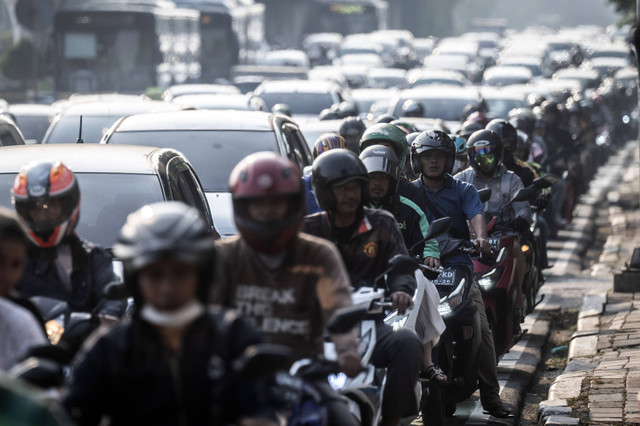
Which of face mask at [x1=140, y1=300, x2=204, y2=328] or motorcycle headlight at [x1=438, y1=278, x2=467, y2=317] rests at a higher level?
face mask at [x1=140, y1=300, x2=204, y2=328]

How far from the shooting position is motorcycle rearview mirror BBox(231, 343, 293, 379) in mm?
4023

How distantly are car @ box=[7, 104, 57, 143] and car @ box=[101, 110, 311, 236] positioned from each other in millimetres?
7615

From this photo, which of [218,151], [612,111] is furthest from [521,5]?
[218,151]

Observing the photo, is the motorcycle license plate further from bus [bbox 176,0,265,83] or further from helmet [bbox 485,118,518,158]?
bus [bbox 176,0,265,83]

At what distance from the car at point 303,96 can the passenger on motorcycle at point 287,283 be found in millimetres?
18726

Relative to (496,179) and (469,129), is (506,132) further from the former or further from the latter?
(496,179)

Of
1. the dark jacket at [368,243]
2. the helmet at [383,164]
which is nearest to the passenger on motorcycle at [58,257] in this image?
the dark jacket at [368,243]

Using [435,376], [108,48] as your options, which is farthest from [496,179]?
[108,48]

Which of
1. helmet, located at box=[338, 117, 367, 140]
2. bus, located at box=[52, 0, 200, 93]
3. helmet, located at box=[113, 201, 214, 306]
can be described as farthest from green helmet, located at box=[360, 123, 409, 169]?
bus, located at box=[52, 0, 200, 93]

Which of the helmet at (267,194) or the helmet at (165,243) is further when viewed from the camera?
the helmet at (267,194)

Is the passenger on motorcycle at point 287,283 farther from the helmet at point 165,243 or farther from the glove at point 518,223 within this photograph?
the glove at point 518,223

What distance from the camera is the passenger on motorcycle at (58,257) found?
6.05 m

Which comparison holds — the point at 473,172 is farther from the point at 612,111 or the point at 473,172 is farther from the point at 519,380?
the point at 612,111

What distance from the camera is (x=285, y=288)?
17.1 ft
